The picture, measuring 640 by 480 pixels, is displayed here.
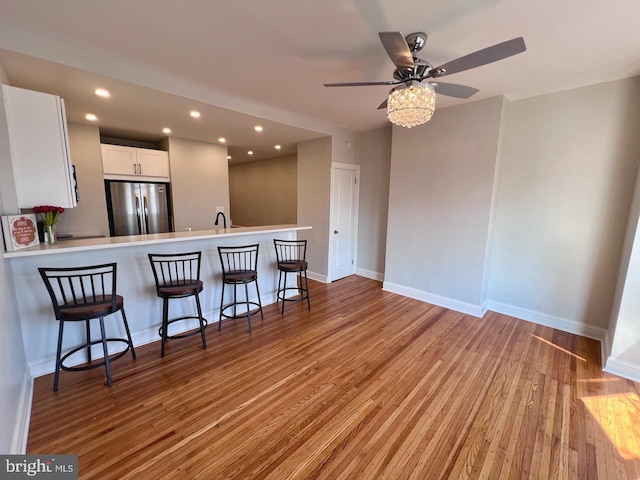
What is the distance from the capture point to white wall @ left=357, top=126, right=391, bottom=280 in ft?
15.6

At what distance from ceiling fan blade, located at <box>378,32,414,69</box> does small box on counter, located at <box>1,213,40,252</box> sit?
280 cm

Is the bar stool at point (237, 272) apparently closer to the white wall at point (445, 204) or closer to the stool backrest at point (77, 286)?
the stool backrest at point (77, 286)

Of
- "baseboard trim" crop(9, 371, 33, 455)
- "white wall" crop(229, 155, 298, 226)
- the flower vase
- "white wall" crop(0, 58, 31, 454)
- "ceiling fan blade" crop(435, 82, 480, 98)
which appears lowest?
"baseboard trim" crop(9, 371, 33, 455)

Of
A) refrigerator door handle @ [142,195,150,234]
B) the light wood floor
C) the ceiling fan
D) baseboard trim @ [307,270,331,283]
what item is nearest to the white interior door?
baseboard trim @ [307,270,331,283]

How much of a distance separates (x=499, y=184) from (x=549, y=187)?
510 mm

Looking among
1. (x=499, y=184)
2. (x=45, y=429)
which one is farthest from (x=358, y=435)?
(x=499, y=184)

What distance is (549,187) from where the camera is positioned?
3199 millimetres

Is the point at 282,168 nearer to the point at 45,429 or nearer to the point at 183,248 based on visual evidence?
the point at 183,248

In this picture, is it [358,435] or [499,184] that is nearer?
[358,435]

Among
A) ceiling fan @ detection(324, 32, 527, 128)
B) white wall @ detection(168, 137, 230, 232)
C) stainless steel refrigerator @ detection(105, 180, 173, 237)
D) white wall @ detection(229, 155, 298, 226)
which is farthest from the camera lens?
white wall @ detection(229, 155, 298, 226)

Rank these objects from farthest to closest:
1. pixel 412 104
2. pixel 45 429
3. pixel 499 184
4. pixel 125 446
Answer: pixel 499 184 → pixel 412 104 → pixel 45 429 → pixel 125 446

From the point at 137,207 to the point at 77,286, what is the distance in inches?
102

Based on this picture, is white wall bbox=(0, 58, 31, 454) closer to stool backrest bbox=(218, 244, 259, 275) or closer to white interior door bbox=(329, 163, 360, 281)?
stool backrest bbox=(218, 244, 259, 275)

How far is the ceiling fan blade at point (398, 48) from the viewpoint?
5.00ft
